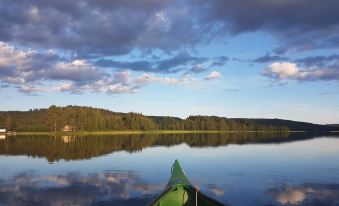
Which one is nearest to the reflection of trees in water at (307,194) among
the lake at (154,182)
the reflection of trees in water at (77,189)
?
the lake at (154,182)

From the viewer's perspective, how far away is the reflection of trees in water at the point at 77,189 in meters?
27.8

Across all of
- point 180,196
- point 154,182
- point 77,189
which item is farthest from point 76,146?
point 180,196

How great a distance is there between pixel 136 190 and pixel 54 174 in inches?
558

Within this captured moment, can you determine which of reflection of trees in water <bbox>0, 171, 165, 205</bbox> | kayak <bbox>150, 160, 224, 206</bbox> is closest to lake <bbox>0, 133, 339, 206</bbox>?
reflection of trees in water <bbox>0, 171, 165, 205</bbox>

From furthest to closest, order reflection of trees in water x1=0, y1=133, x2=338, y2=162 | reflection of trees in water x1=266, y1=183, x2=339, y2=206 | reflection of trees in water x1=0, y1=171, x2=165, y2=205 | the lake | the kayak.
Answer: reflection of trees in water x1=0, y1=133, x2=338, y2=162 → the lake → reflection of trees in water x1=266, y1=183, x2=339, y2=206 → reflection of trees in water x1=0, y1=171, x2=165, y2=205 → the kayak

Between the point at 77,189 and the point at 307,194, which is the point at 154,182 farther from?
the point at 307,194

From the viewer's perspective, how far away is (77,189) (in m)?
32.9

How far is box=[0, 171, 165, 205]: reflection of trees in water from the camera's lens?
27.8 meters

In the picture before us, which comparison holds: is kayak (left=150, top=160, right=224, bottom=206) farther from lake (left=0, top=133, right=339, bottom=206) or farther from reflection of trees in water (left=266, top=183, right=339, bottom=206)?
reflection of trees in water (left=266, top=183, right=339, bottom=206)

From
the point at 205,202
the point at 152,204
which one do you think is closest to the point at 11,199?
the point at 152,204

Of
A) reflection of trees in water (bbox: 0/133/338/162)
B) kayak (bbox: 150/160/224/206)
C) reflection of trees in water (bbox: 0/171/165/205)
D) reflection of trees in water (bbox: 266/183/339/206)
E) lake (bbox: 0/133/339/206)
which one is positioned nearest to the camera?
kayak (bbox: 150/160/224/206)

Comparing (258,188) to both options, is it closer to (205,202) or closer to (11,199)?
(205,202)

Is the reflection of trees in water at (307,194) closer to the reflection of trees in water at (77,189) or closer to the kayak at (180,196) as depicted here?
the reflection of trees in water at (77,189)

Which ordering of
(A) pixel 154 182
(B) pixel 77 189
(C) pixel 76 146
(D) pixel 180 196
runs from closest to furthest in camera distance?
(D) pixel 180 196
(B) pixel 77 189
(A) pixel 154 182
(C) pixel 76 146
